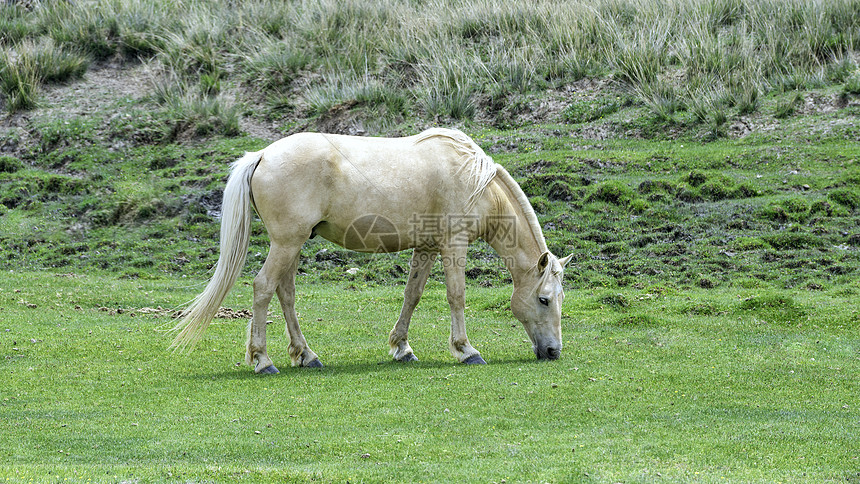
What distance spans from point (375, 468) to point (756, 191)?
41.7 ft

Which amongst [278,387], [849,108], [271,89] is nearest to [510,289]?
[278,387]

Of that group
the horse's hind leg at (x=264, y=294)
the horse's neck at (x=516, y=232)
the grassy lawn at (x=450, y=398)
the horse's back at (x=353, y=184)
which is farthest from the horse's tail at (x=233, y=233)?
the horse's neck at (x=516, y=232)

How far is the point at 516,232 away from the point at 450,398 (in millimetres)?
2586

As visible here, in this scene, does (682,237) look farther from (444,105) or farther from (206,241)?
(206,241)

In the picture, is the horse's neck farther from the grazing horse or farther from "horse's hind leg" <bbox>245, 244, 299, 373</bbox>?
"horse's hind leg" <bbox>245, 244, 299, 373</bbox>

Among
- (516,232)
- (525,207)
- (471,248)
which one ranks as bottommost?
(471,248)

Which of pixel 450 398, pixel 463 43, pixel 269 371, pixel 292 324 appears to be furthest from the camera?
pixel 463 43

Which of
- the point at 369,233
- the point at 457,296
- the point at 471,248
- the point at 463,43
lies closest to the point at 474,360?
the point at 457,296

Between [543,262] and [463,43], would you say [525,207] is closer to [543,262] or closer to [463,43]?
[543,262]

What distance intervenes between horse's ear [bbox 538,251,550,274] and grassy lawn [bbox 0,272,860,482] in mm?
1050

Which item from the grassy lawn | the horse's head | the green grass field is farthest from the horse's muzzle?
the green grass field

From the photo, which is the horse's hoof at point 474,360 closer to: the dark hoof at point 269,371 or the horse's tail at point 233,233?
the dark hoof at point 269,371

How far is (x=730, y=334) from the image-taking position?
10727 mm

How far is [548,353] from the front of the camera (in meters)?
9.47
